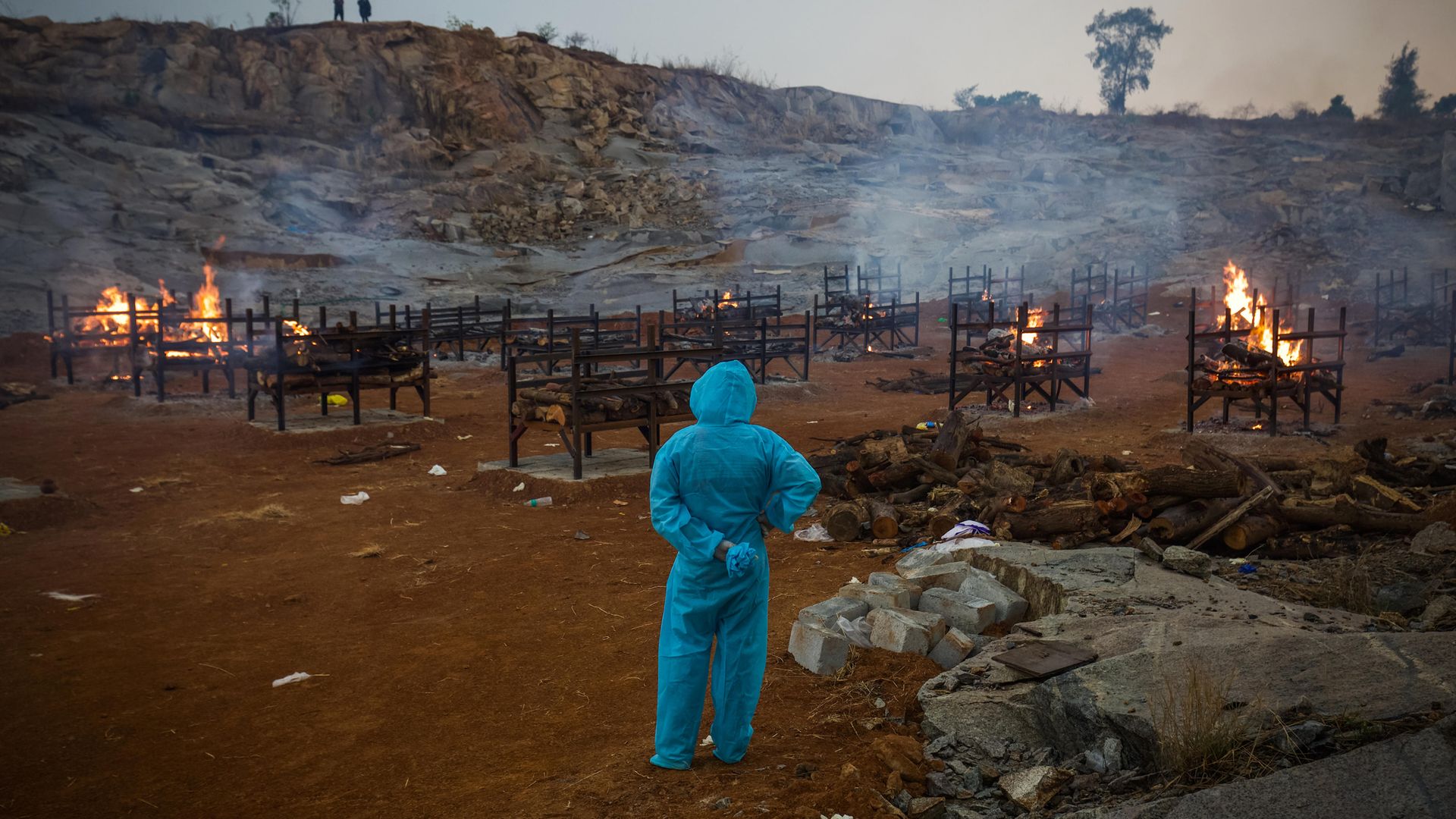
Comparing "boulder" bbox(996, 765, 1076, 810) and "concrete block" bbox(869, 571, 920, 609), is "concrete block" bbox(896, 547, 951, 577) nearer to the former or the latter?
"concrete block" bbox(869, 571, 920, 609)

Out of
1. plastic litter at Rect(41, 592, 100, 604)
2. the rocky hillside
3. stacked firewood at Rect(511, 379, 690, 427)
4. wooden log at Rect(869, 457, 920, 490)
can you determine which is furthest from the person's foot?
the rocky hillside

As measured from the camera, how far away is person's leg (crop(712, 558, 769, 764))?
16.5ft

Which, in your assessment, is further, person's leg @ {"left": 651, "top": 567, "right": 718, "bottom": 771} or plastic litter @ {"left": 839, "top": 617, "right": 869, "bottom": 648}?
plastic litter @ {"left": 839, "top": 617, "right": 869, "bottom": 648}

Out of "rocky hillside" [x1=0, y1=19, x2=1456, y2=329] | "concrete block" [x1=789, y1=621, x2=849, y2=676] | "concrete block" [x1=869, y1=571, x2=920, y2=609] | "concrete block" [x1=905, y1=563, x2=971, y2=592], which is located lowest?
"concrete block" [x1=789, y1=621, x2=849, y2=676]

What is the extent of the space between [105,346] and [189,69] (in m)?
31.0

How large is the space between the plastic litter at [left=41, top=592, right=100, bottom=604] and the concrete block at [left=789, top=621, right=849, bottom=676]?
6.75 metres

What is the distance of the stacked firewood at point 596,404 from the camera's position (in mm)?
13016

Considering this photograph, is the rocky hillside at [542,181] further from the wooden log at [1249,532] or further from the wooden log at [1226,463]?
the wooden log at [1249,532]

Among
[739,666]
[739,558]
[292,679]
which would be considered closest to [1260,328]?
[739,666]

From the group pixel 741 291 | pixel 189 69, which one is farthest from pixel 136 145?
pixel 741 291

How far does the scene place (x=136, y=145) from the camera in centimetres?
4244

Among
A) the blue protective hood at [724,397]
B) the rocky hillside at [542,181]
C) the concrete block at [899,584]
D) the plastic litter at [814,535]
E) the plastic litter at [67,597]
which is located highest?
the rocky hillside at [542,181]

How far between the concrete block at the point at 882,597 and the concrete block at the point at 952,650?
0.56m

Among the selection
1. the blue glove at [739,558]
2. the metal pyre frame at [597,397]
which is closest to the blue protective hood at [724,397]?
the blue glove at [739,558]
